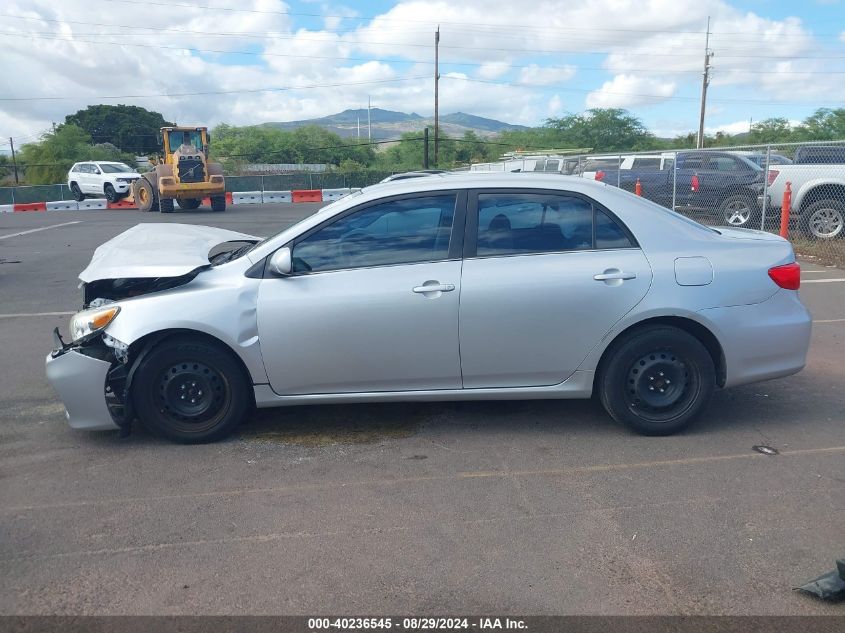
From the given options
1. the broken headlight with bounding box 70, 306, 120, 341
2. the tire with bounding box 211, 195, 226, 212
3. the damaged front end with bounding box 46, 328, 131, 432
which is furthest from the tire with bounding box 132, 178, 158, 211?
the damaged front end with bounding box 46, 328, 131, 432

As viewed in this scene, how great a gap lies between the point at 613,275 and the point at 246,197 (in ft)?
112

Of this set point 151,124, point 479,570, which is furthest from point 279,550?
point 151,124

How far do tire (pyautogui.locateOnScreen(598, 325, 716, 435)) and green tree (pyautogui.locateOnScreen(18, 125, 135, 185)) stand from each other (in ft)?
178

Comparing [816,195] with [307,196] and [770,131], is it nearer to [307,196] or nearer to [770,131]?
[307,196]

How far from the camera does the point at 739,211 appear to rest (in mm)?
15391

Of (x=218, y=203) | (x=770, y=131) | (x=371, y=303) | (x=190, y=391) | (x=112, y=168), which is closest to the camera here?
(x=371, y=303)

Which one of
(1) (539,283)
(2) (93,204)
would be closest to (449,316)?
(1) (539,283)

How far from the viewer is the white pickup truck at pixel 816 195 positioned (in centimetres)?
1388

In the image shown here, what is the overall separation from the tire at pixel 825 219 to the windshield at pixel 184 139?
70.3 ft

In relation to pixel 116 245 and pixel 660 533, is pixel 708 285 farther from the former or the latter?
pixel 116 245

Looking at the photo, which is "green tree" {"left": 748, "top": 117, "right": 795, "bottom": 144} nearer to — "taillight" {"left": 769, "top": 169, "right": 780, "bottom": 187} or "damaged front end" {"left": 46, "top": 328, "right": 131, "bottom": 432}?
"taillight" {"left": 769, "top": 169, "right": 780, "bottom": 187}

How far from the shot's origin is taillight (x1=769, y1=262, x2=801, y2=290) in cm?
486

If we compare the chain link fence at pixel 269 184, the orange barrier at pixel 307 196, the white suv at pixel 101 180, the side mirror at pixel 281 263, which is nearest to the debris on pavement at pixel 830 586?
the side mirror at pixel 281 263

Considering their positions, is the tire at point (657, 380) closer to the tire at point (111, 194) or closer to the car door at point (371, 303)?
the car door at point (371, 303)
